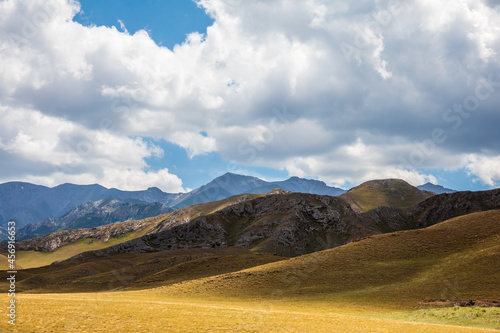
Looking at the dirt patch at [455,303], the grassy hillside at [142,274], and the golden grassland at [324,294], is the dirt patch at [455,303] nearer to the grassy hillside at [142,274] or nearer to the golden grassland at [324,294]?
the golden grassland at [324,294]

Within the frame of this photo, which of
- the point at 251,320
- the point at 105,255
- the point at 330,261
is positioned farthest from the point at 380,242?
the point at 105,255

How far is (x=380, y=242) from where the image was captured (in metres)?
88.9

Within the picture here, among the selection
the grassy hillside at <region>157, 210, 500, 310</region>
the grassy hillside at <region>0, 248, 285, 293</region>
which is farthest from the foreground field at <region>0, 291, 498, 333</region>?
the grassy hillside at <region>0, 248, 285, 293</region>

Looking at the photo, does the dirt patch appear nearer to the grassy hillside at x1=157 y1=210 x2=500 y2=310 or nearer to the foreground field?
the grassy hillside at x1=157 y1=210 x2=500 y2=310

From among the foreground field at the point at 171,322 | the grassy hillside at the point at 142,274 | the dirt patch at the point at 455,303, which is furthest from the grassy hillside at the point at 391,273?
the foreground field at the point at 171,322

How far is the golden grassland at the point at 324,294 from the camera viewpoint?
99.6 ft

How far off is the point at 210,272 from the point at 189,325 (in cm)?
6368

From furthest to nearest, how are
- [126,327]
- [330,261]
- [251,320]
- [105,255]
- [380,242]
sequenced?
[105,255], [380,242], [330,261], [251,320], [126,327]

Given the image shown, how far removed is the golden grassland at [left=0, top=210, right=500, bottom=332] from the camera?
3034 centimetres

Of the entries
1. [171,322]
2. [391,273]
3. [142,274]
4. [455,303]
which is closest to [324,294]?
[391,273]

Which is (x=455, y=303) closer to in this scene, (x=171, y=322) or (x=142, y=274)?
(x=171, y=322)

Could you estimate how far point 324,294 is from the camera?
6238 centimetres

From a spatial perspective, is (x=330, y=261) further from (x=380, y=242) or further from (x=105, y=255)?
(x=105, y=255)

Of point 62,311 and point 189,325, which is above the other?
point 62,311
